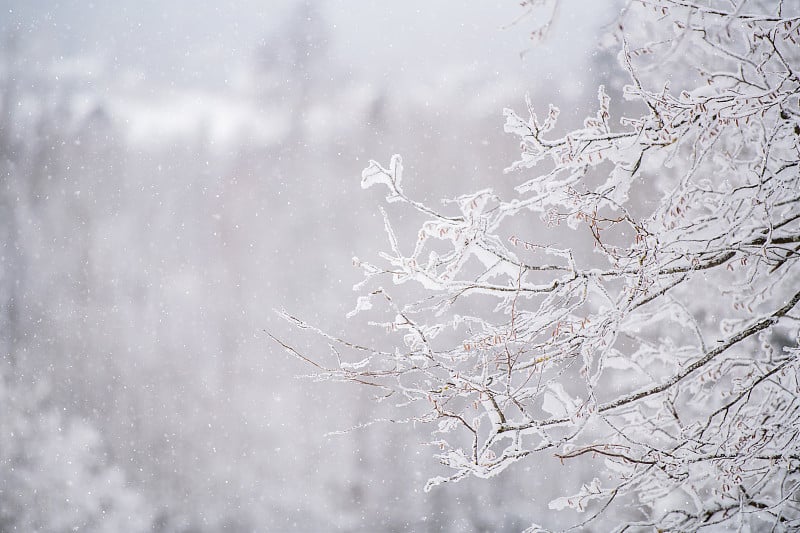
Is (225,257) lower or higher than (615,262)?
higher

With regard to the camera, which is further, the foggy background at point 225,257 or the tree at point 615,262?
the foggy background at point 225,257

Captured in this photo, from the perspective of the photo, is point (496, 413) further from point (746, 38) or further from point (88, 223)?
point (88, 223)

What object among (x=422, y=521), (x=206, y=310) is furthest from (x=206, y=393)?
(x=422, y=521)

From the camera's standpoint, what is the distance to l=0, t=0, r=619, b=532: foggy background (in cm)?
1132

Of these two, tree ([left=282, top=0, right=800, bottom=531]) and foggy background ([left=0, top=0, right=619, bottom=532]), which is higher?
foggy background ([left=0, top=0, right=619, bottom=532])

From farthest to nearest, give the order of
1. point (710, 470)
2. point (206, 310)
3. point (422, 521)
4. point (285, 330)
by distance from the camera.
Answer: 1. point (206, 310)
2. point (285, 330)
3. point (422, 521)
4. point (710, 470)

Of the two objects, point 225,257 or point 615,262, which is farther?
point 225,257

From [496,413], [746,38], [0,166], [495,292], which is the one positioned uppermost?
[0,166]

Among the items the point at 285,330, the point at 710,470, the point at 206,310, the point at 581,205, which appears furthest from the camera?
the point at 206,310

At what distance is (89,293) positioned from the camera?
1233 centimetres

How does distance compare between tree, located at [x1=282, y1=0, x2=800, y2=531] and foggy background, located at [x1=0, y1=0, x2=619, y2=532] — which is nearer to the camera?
tree, located at [x1=282, y1=0, x2=800, y2=531]

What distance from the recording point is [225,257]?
12.6m

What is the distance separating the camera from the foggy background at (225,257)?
11320mm

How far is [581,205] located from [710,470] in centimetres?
132
